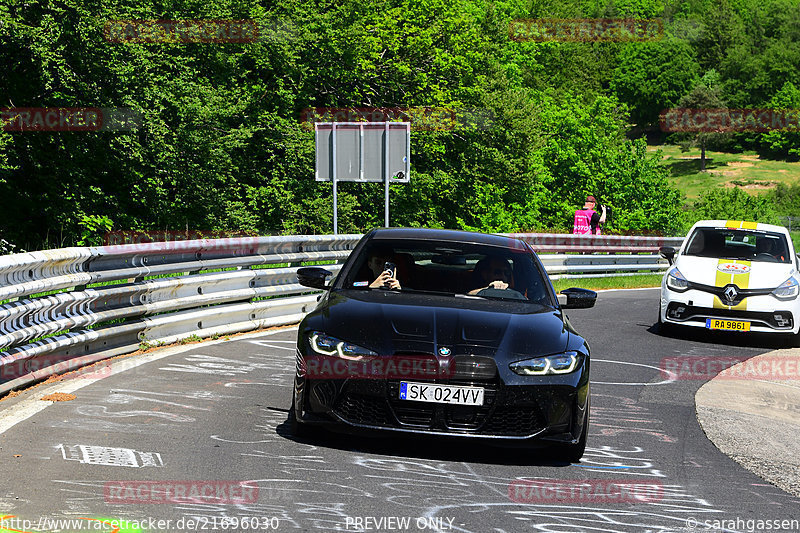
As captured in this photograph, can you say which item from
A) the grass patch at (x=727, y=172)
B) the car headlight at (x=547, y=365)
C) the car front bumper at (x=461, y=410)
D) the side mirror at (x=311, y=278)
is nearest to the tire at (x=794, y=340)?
the side mirror at (x=311, y=278)

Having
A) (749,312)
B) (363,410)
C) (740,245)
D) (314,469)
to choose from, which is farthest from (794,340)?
(314,469)

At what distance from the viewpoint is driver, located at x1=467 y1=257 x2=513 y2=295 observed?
7863 millimetres

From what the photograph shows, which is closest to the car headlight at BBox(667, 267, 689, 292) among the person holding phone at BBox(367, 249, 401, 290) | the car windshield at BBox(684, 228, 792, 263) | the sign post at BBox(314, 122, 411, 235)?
the car windshield at BBox(684, 228, 792, 263)

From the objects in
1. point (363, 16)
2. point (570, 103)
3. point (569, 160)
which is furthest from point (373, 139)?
point (570, 103)

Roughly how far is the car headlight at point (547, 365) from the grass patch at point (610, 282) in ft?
57.0

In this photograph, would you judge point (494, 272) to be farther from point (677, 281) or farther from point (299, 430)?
point (677, 281)

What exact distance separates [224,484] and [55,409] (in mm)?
2416

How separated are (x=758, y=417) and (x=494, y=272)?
103 inches

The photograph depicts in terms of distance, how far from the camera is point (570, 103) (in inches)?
3051

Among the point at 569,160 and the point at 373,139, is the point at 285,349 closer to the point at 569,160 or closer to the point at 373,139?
the point at 373,139

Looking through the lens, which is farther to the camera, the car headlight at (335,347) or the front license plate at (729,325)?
the front license plate at (729,325)

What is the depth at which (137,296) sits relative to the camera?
34.8ft

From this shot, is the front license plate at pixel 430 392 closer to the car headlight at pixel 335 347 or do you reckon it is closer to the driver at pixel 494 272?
the car headlight at pixel 335 347

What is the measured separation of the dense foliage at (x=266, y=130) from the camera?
28375 mm
